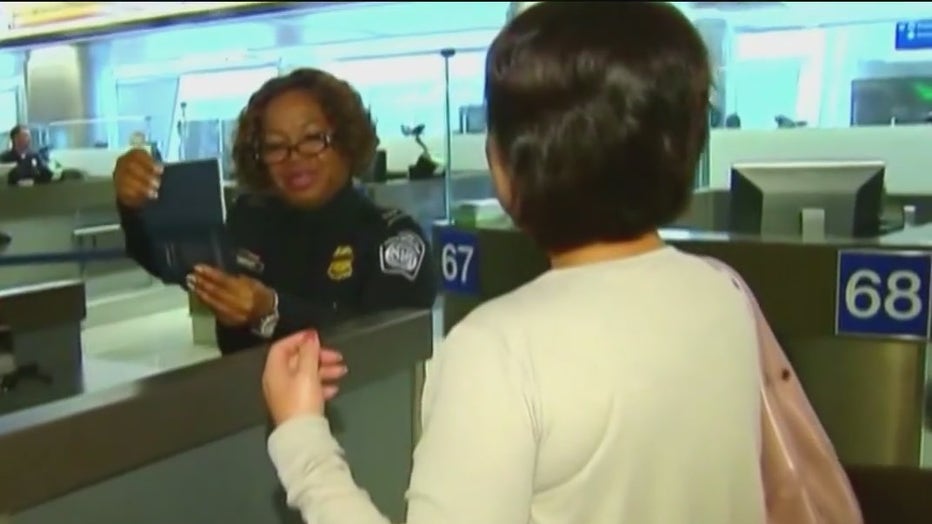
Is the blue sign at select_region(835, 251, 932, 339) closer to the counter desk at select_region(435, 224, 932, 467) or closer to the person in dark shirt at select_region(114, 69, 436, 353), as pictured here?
the counter desk at select_region(435, 224, 932, 467)

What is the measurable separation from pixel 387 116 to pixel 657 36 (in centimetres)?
687

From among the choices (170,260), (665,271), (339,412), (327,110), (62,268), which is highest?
(327,110)

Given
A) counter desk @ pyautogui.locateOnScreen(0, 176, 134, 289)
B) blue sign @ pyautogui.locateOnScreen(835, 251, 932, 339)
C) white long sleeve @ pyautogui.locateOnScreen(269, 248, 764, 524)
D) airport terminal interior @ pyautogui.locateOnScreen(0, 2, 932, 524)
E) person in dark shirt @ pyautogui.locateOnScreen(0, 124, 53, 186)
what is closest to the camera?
white long sleeve @ pyautogui.locateOnScreen(269, 248, 764, 524)

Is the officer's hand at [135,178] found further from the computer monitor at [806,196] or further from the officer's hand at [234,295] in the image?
the computer monitor at [806,196]

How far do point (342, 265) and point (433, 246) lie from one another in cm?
106

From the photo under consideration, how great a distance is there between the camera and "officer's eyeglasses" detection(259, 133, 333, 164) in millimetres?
1553

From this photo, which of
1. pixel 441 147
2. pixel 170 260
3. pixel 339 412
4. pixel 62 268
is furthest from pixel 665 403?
pixel 441 147

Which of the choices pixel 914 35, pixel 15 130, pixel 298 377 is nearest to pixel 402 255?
pixel 298 377

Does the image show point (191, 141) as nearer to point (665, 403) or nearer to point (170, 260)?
point (170, 260)

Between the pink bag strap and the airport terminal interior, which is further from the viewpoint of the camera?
the airport terminal interior

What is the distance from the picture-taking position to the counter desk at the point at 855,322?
6.85ft

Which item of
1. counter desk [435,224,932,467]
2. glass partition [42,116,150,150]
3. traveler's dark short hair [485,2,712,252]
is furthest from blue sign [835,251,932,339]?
glass partition [42,116,150,150]

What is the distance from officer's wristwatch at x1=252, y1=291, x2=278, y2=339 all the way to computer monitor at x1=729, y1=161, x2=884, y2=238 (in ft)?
4.89

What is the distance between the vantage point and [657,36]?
2.32ft
